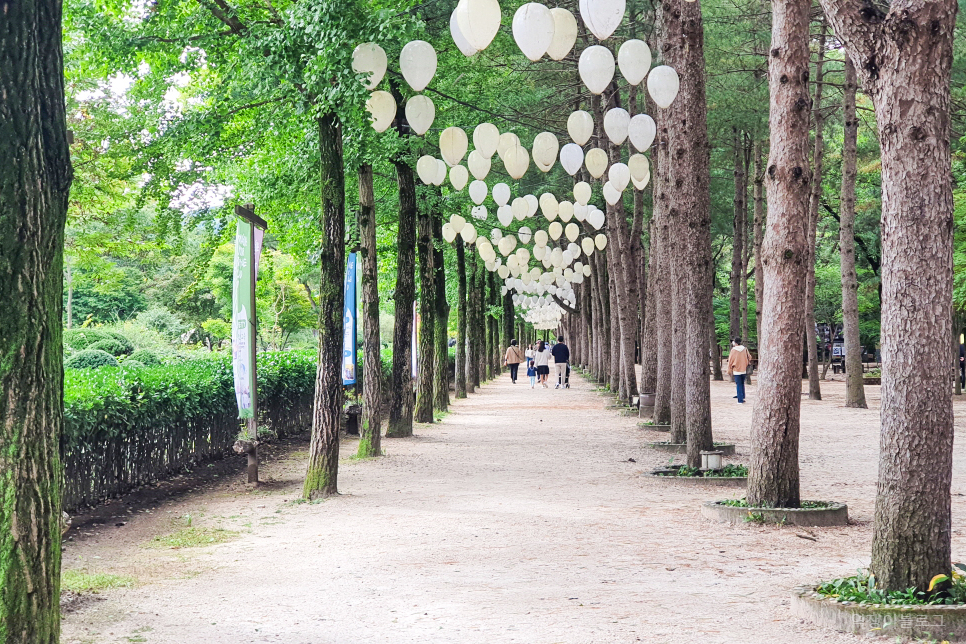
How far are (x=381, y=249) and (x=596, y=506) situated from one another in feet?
50.1

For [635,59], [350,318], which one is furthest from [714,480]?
[350,318]

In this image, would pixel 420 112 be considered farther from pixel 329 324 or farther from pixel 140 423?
pixel 140 423

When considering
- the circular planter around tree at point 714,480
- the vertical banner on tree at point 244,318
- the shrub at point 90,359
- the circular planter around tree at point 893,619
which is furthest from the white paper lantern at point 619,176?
the circular planter around tree at point 893,619

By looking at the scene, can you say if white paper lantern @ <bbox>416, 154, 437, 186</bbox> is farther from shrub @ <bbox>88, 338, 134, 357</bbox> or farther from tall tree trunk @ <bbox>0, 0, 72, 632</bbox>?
shrub @ <bbox>88, 338, 134, 357</bbox>

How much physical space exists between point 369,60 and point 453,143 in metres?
2.94

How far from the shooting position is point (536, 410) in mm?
27484

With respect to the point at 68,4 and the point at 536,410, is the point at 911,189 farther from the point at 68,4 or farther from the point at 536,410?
the point at 536,410

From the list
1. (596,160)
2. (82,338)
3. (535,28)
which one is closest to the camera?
(535,28)

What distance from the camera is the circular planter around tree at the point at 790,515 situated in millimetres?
9086

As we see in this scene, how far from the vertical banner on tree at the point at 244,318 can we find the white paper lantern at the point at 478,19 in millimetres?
4744

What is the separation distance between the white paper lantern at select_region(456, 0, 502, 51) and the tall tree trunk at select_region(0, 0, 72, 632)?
4534 mm

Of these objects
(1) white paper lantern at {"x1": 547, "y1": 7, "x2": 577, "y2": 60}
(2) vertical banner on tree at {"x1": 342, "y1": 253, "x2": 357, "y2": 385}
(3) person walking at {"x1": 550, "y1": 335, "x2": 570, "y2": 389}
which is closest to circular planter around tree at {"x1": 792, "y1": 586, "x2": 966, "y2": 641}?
(1) white paper lantern at {"x1": 547, "y1": 7, "x2": 577, "y2": 60}

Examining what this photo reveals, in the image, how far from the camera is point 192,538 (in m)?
9.02

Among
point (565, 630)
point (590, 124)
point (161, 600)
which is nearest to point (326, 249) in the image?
point (590, 124)
